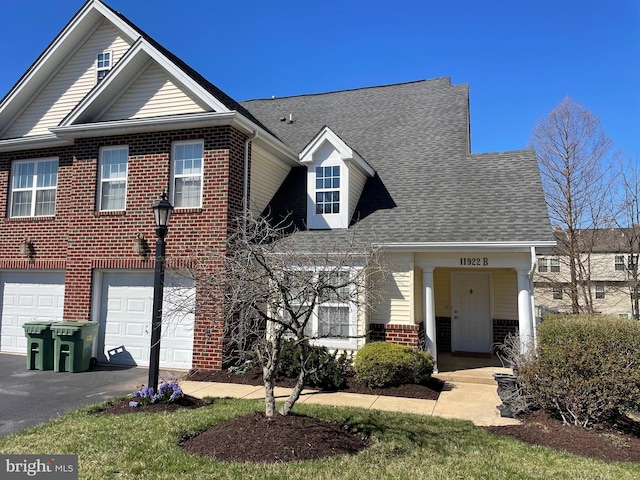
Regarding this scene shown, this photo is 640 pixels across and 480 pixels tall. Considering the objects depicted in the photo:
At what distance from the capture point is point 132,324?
11.4m

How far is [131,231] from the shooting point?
11.4 m

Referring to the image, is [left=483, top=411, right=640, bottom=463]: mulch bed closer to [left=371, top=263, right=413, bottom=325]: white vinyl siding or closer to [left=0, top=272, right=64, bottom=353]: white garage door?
[left=371, top=263, right=413, bottom=325]: white vinyl siding

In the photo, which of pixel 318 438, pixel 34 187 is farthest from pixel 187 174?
pixel 318 438

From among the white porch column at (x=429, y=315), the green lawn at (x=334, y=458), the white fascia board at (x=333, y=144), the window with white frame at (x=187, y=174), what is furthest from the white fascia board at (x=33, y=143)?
the white porch column at (x=429, y=315)

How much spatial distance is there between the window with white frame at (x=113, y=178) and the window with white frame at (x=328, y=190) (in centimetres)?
513

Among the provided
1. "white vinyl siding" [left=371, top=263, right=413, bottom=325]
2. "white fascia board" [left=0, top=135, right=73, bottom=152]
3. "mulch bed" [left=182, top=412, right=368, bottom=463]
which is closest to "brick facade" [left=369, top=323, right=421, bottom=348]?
"white vinyl siding" [left=371, top=263, right=413, bottom=325]

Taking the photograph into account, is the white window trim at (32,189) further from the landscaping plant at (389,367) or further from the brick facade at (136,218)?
the landscaping plant at (389,367)

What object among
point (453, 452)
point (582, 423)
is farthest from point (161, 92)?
point (582, 423)

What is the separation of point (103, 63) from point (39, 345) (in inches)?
324

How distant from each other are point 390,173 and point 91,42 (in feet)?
32.4

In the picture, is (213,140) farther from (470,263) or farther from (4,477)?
(4,477)

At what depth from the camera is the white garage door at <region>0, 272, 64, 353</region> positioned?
41.3 feet

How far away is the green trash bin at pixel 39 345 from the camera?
10.6 meters

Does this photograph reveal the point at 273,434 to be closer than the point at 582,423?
Yes
